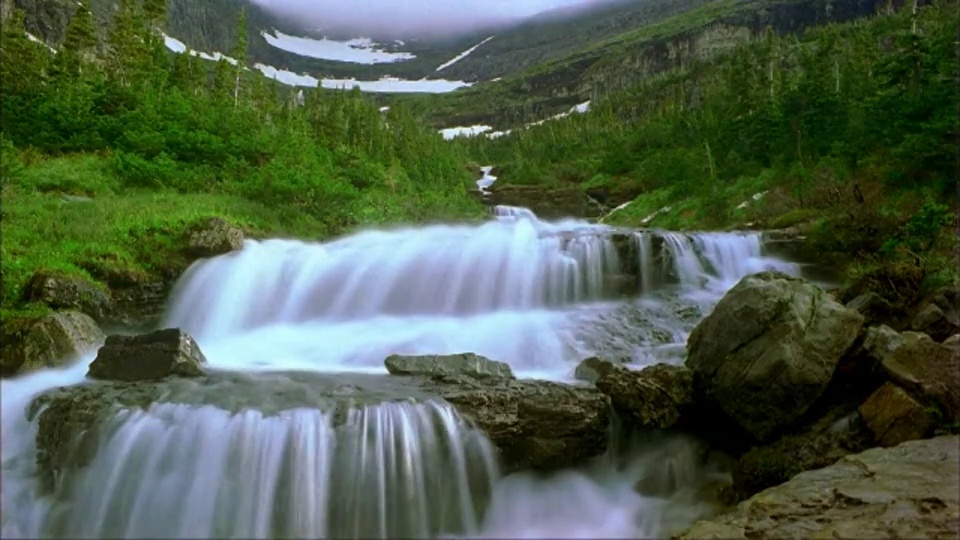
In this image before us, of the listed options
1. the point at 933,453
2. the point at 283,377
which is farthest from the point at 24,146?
the point at 933,453

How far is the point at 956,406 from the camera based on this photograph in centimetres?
759

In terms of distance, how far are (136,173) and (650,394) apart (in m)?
18.5

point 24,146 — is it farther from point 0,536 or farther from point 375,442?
point 375,442

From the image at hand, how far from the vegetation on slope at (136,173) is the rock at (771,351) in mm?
12102

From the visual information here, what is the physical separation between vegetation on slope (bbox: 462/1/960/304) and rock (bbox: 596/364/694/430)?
4.73 metres

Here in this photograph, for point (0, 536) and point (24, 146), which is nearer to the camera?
point (0, 536)

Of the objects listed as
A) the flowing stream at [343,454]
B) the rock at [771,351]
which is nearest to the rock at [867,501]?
the rock at [771,351]

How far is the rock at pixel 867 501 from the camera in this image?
556 cm

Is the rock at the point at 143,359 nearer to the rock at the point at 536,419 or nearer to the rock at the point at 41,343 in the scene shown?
the rock at the point at 41,343

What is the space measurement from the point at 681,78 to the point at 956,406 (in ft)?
356

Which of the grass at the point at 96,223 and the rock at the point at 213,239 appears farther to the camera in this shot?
the rock at the point at 213,239

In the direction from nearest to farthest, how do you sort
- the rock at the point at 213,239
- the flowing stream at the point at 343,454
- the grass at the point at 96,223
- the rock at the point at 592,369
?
the flowing stream at the point at 343,454
the rock at the point at 592,369
the grass at the point at 96,223
the rock at the point at 213,239

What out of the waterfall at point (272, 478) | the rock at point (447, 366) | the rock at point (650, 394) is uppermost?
the rock at point (447, 366)

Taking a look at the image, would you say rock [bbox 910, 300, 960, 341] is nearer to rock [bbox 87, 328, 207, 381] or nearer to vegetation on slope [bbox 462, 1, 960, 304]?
vegetation on slope [bbox 462, 1, 960, 304]
